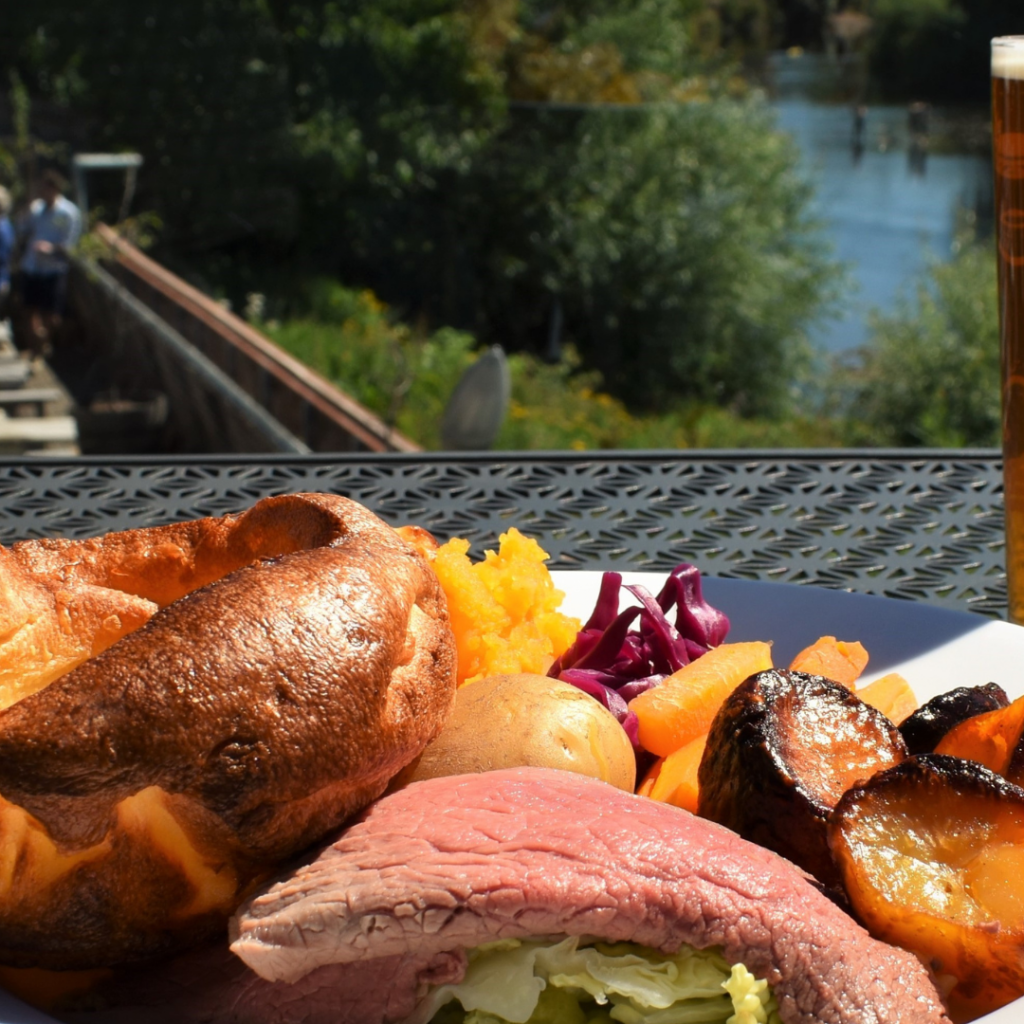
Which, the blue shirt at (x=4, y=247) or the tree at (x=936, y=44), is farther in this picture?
the tree at (x=936, y=44)

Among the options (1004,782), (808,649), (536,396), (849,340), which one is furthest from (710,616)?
(849,340)

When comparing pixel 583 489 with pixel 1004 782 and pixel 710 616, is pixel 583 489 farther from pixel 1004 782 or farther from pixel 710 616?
pixel 1004 782

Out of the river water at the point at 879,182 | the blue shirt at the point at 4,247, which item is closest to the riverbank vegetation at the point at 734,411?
the river water at the point at 879,182

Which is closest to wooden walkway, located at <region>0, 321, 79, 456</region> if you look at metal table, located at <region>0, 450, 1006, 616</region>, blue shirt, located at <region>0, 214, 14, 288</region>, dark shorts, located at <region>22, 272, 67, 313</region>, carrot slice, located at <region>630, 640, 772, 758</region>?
blue shirt, located at <region>0, 214, 14, 288</region>

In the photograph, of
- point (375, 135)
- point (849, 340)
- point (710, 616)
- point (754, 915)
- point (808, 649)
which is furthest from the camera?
point (849, 340)

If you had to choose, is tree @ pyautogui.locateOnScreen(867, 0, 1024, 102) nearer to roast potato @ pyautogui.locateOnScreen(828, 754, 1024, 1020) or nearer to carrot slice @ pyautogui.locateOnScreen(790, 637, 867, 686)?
carrot slice @ pyautogui.locateOnScreen(790, 637, 867, 686)

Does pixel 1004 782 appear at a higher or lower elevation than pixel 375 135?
lower

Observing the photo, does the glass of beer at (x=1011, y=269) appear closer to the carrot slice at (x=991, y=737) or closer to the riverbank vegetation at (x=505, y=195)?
the carrot slice at (x=991, y=737)
